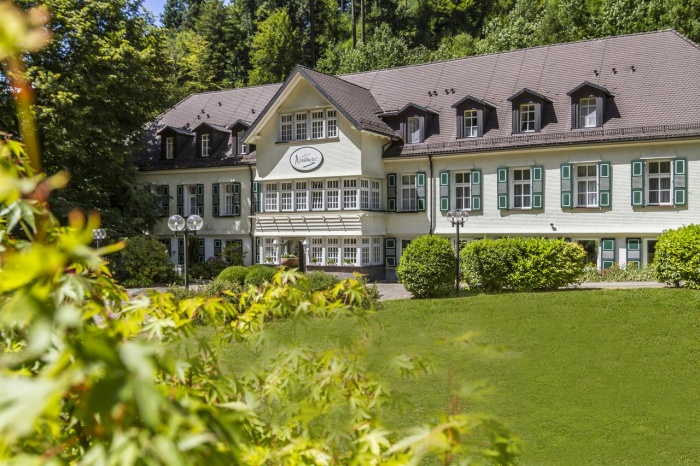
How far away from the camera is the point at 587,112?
24719 millimetres

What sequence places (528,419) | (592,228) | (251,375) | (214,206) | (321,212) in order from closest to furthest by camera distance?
(251,375)
(528,419)
(592,228)
(321,212)
(214,206)

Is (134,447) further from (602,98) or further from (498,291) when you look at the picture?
(602,98)

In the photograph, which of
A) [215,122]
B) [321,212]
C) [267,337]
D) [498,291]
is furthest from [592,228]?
[267,337]

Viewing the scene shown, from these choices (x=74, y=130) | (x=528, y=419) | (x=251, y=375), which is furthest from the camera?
(x=74, y=130)

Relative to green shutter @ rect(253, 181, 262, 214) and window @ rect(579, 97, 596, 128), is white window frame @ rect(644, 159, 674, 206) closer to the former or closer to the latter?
window @ rect(579, 97, 596, 128)

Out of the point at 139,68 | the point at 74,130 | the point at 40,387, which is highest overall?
the point at 139,68

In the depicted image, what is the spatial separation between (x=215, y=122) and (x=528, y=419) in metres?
27.6

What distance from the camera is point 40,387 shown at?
121 cm

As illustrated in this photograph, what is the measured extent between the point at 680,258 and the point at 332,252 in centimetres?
1393

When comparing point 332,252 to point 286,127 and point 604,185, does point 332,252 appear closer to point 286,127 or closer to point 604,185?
point 286,127

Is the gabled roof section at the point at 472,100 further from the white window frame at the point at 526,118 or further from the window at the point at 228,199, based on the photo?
the window at the point at 228,199

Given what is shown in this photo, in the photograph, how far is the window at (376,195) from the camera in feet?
91.1

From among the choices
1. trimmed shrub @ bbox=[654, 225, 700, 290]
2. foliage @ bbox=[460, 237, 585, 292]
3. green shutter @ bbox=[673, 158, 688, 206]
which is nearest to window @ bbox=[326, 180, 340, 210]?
foliage @ bbox=[460, 237, 585, 292]

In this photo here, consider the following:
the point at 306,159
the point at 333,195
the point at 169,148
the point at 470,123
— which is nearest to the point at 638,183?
the point at 470,123
